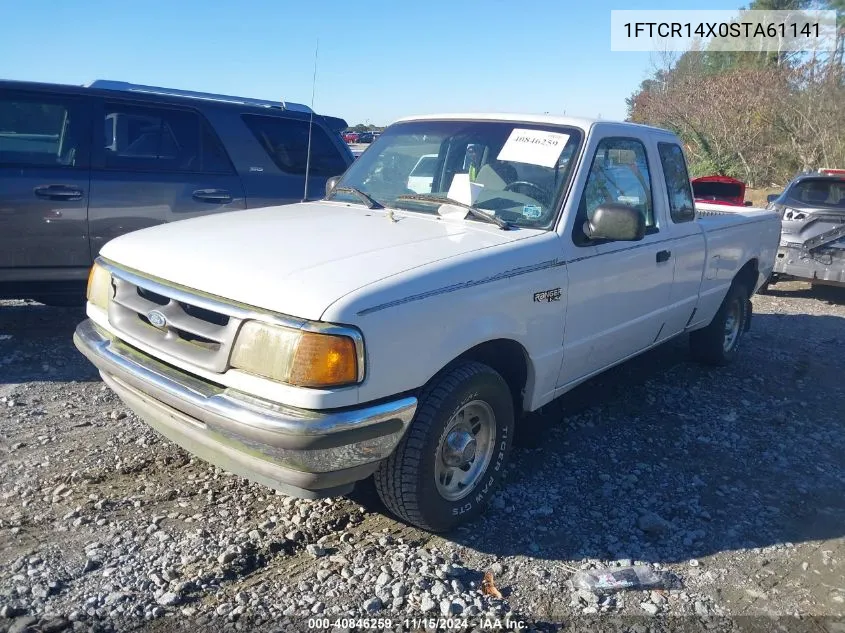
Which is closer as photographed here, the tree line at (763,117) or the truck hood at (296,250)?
the truck hood at (296,250)

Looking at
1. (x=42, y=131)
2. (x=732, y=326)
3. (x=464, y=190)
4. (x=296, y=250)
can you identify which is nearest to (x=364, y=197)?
(x=464, y=190)

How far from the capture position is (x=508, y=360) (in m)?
3.50

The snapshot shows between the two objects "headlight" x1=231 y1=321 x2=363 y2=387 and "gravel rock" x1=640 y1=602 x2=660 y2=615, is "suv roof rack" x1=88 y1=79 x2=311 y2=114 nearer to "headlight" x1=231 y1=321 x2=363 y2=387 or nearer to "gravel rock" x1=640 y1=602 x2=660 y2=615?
"headlight" x1=231 y1=321 x2=363 y2=387

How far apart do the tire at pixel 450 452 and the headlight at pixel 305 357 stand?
1.60ft

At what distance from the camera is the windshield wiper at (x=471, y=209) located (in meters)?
3.58

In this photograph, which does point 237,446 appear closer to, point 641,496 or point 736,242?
Result: point 641,496

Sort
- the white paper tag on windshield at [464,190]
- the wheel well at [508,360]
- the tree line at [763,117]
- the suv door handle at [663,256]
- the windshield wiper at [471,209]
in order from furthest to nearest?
the tree line at [763,117] < the suv door handle at [663,256] < the white paper tag on windshield at [464,190] < the windshield wiper at [471,209] < the wheel well at [508,360]

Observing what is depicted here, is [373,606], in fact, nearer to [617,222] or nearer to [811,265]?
[617,222]

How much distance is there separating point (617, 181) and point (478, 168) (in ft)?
2.81

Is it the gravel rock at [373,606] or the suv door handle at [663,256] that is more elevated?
the suv door handle at [663,256]

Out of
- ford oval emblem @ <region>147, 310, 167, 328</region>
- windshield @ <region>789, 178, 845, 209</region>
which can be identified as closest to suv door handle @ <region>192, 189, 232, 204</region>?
ford oval emblem @ <region>147, 310, 167, 328</region>

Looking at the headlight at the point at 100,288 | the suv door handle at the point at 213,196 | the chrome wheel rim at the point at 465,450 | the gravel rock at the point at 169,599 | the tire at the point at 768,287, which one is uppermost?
the suv door handle at the point at 213,196

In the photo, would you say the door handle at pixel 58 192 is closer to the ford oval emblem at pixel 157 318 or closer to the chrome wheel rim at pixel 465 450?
the ford oval emblem at pixel 157 318

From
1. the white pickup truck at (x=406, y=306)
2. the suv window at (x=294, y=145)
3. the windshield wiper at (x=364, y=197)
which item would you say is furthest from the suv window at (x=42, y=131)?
the windshield wiper at (x=364, y=197)
